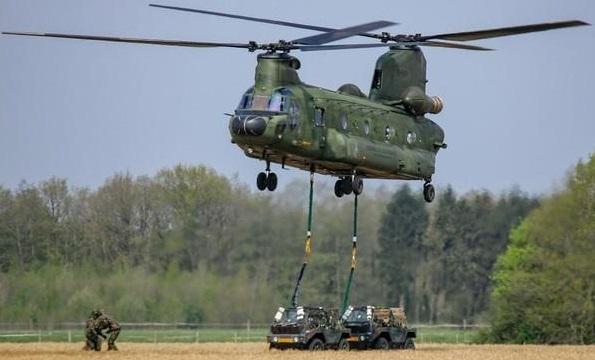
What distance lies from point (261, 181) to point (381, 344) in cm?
777

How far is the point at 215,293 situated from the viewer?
76.8 metres

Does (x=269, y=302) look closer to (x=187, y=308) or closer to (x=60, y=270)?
(x=187, y=308)

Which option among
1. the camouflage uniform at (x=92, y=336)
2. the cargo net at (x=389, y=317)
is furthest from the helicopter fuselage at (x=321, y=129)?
the camouflage uniform at (x=92, y=336)

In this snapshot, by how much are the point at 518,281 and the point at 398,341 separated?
16.3 m

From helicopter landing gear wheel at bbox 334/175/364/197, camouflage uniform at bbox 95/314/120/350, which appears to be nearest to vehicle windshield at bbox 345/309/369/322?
helicopter landing gear wheel at bbox 334/175/364/197

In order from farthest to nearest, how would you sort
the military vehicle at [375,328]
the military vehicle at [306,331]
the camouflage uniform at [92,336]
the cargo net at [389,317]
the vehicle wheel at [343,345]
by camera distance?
1. the cargo net at [389,317]
2. the military vehicle at [375,328]
3. the vehicle wheel at [343,345]
4. the camouflage uniform at [92,336]
5. the military vehicle at [306,331]

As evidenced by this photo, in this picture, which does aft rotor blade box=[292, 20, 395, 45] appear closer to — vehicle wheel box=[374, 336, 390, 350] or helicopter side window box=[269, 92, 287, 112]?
helicopter side window box=[269, 92, 287, 112]

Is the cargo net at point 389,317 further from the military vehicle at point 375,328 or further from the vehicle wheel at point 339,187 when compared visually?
the vehicle wheel at point 339,187

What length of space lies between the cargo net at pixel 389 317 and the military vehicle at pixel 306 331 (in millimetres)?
1510

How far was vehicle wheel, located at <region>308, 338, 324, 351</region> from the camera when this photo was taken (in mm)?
54303

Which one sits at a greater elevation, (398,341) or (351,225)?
(351,225)

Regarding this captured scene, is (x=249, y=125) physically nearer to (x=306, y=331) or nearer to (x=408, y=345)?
(x=306, y=331)

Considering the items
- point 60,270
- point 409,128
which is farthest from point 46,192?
point 409,128

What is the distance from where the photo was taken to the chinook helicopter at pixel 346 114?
49312mm
